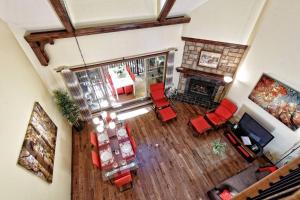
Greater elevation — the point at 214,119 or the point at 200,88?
the point at 200,88

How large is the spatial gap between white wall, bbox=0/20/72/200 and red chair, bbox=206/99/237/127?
4.85 meters

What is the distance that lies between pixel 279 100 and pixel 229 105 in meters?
1.59

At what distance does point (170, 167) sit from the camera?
4875 mm

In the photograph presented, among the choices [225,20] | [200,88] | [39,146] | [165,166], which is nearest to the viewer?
[39,146]

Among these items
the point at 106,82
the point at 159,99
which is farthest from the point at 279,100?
the point at 106,82

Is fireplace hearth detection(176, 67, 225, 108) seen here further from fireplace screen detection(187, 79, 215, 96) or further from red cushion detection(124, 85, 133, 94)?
red cushion detection(124, 85, 133, 94)

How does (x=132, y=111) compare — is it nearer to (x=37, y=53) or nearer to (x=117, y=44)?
(x=117, y=44)

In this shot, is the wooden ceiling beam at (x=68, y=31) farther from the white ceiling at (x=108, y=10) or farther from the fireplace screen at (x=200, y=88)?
the fireplace screen at (x=200, y=88)

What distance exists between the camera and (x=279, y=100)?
436 centimetres

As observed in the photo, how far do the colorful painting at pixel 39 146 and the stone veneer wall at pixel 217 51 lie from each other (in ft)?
15.7

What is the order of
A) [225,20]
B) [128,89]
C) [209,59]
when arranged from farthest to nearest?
[128,89]
[209,59]
[225,20]

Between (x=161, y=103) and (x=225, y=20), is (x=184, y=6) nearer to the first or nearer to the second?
(x=225, y=20)

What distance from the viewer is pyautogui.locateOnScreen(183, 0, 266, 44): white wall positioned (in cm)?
427

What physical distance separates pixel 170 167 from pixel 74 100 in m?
3.78
